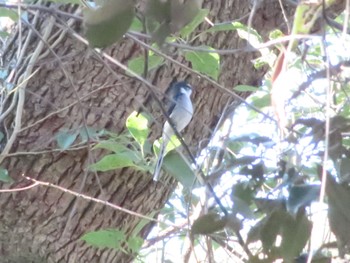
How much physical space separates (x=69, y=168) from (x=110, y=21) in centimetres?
73

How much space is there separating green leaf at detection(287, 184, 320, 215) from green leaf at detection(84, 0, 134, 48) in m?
0.23

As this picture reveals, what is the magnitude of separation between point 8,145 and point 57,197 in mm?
128

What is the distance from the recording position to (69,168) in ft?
4.98

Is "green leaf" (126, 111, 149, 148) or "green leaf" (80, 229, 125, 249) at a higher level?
"green leaf" (126, 111, 149, 148)

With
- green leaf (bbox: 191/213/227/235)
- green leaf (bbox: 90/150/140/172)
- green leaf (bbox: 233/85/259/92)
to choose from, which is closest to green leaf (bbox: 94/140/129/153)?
green leaf (bbox: 90/150/140/172)

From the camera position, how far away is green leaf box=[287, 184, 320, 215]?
81 centimetres

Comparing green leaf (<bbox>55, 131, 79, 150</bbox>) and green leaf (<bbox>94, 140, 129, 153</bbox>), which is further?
green leaf (<bbox>55, 131, 79, 150</bbox>)

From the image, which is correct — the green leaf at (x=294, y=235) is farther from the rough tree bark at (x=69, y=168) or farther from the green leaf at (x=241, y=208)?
the rough tree bark at (x=69, y=168)

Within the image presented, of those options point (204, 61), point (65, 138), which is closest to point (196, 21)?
point (204, 61)

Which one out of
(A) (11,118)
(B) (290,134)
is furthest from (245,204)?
(A) (11,118)

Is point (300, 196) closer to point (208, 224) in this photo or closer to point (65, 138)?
point (208, 224)

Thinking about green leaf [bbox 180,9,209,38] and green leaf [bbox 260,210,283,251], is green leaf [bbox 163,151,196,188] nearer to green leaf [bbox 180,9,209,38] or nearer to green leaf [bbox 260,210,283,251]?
green leaf [bbox 180,9,209,38]

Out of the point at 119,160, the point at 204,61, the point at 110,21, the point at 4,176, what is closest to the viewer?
the point at 110,21

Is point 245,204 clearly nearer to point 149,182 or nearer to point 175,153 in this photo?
point 175,153
